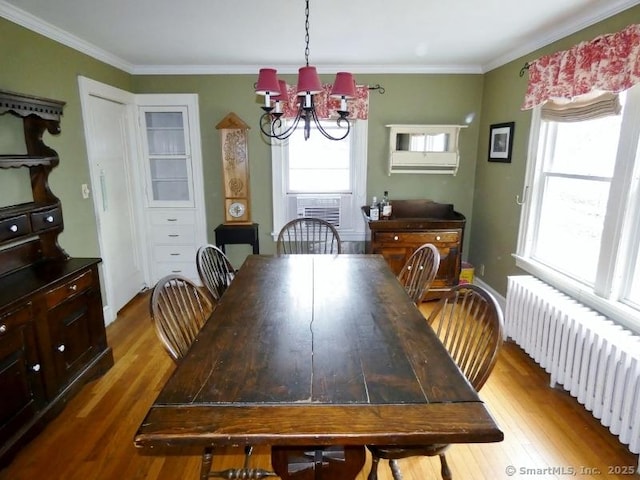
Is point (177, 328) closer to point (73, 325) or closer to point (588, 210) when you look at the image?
point (73, 325)

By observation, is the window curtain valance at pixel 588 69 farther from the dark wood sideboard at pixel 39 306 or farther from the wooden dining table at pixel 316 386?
the dark wood sideboard at pixel 39 306

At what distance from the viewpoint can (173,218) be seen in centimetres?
403

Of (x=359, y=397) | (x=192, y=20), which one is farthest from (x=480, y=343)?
(x=192, y=20)

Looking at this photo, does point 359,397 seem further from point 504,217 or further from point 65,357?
point 504,217

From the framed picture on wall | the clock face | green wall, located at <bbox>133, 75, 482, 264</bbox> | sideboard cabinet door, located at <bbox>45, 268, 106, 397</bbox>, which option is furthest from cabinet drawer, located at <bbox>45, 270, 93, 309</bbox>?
the framed picture on wall

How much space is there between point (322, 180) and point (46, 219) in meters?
2.50

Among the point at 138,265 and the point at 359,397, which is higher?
the point at 359,397

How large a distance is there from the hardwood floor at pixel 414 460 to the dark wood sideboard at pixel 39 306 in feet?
0.39

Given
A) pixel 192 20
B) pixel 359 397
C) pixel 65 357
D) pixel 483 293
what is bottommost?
pixel 65 357

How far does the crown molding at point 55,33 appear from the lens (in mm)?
2223

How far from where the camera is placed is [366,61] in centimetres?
357

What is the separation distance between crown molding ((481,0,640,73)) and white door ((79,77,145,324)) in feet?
11.4

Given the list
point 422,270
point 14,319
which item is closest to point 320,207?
point 422,270

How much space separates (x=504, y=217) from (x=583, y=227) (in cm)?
93
